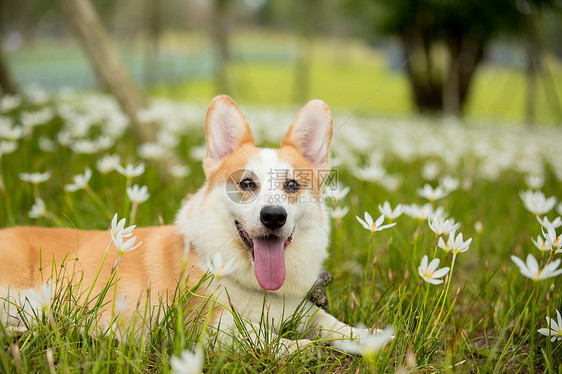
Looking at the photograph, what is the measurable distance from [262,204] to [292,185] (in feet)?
1.19

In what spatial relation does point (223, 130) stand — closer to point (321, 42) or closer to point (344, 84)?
point (321, 42)

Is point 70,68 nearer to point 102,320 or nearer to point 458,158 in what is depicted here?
point 458,158

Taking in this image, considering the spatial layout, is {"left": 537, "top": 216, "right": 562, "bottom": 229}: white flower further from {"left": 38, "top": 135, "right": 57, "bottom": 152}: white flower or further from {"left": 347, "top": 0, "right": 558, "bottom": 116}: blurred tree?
{"left": 347, "top": 0, "right": 558, "bottom": 116}: blurred tree

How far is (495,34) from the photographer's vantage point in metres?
13.4

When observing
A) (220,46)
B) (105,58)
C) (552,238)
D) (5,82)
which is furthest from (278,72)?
(552,238)

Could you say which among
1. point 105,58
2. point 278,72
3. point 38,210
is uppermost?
point 105,58

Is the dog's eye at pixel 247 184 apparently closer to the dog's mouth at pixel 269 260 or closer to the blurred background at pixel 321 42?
the dog's mouth at pixel 269 260

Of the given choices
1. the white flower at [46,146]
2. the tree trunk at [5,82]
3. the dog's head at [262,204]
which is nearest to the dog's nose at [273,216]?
the dog's head at [262,204]

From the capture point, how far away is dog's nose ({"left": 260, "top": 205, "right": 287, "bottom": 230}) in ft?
6.27

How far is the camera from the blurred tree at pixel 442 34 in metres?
12.2

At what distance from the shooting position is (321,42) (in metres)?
17.4

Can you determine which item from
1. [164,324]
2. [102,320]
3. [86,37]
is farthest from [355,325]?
[86,37]

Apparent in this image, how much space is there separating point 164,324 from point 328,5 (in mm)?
16138

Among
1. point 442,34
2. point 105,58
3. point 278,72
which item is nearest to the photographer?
point 105,58
